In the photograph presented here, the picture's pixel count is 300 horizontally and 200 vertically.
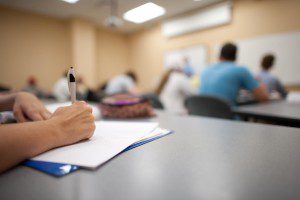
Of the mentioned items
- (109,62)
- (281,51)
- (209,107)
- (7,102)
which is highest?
(281,51)

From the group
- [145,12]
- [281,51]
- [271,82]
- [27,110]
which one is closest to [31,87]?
[27,110]

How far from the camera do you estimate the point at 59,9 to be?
606 mm

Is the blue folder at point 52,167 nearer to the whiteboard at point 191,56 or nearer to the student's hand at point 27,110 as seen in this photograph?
the student's hand at point 27,110

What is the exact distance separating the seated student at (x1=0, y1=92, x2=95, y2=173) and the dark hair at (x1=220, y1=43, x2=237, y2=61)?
1.55 m

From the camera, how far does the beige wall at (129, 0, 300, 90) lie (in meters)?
1.70

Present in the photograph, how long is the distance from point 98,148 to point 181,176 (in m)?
0.18

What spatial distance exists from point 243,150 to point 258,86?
137 centimetres

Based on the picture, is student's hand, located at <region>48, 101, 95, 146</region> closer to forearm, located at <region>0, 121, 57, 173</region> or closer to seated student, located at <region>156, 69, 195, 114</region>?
forearm, located at <region>0, 121, 57, 173</region>

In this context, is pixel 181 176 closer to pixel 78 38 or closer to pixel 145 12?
pixel 145 12

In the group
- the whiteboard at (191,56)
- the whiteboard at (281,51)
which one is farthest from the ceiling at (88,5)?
the whiteboard at (191,56)

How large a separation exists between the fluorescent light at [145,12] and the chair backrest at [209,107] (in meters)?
0.82

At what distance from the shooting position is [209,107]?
130cm

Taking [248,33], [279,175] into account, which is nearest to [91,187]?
[279,175]

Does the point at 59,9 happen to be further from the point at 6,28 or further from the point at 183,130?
the point at 183,130
